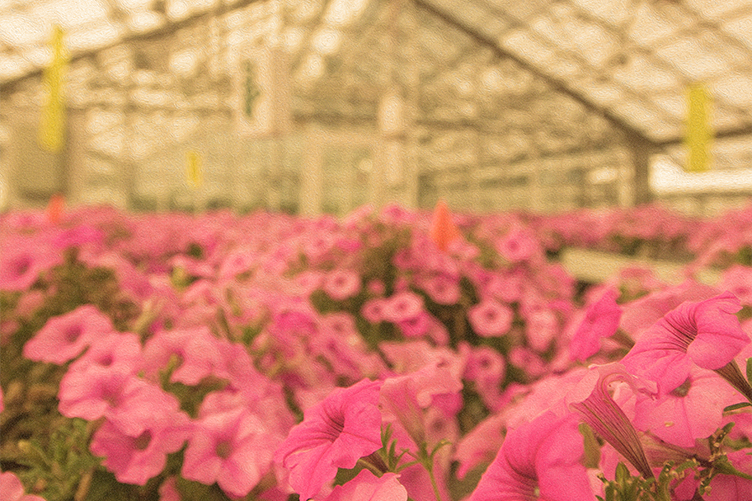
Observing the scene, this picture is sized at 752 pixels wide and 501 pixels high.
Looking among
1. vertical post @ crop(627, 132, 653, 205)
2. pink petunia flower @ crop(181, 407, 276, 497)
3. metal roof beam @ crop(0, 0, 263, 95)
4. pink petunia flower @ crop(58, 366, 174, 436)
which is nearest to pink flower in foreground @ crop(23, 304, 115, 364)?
pink petunia flower @ crop(58, 366, 174, 436)

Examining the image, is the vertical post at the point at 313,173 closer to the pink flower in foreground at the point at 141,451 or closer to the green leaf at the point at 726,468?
the pink flower in foreground at the point at 141,451

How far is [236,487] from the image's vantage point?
0.45 metres

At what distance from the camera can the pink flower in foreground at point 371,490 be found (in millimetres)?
303

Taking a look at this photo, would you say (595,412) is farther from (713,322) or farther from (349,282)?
(349,282)

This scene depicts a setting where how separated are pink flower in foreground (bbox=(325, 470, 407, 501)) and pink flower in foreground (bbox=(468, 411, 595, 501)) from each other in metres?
0.04

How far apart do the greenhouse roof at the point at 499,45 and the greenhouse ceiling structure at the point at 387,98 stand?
1.7 inches

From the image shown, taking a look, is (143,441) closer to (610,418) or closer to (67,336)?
(67,336)

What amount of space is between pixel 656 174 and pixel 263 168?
39.4 feet

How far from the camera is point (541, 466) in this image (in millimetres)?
282

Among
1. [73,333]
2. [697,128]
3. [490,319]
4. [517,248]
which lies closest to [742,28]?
[697,128]

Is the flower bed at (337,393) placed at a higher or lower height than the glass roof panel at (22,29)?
lower

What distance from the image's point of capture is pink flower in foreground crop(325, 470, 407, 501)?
303 millimetres

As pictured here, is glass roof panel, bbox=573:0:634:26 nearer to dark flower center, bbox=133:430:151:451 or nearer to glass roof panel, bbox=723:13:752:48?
glass roof panel, bbox=723:13:752:48

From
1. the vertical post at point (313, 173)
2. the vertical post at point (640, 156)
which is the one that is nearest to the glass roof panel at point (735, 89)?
the vertical post at point (640, 156)
